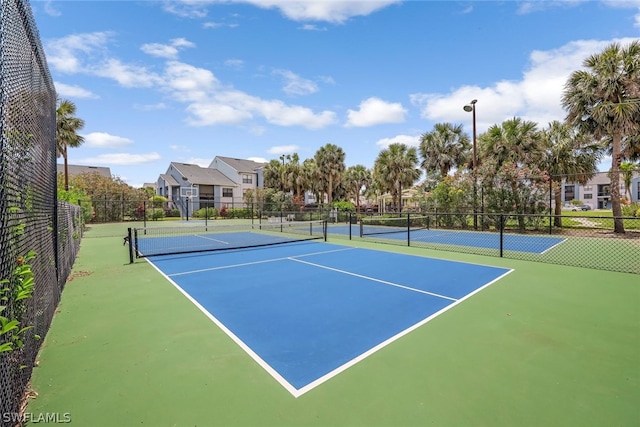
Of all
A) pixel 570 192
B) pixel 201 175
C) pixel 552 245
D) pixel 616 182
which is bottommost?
pixel 552 245

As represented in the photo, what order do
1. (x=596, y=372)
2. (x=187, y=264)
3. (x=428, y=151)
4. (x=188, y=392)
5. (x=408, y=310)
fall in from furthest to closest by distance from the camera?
(x=428, y=151), (x=187, y=264), (x=408, y=310), (x=596, y=372), (x=188, y=392)

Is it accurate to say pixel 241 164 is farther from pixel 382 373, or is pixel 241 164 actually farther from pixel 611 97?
pixel 382 373

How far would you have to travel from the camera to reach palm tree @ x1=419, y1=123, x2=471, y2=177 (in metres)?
28.6

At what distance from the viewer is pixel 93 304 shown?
18.7 feet

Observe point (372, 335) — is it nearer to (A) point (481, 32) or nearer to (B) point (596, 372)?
(B) point (596, 372)

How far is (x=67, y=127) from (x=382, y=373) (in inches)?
1199

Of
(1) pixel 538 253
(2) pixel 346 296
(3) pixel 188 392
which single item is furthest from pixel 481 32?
(3) pixel 188 392

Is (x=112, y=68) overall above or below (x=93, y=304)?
above

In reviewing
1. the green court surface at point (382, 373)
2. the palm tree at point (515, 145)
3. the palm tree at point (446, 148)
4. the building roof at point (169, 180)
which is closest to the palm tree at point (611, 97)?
the palm tree at point (515, 145)

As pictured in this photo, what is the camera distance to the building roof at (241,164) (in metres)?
45.9

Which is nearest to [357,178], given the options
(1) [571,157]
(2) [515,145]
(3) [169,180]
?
(3) [169,180]

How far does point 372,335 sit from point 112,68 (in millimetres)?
12955

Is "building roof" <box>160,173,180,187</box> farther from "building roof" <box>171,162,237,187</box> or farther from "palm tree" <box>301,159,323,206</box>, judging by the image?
"palm tree" <box>301,159,323,206</box>

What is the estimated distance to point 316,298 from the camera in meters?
5.85
